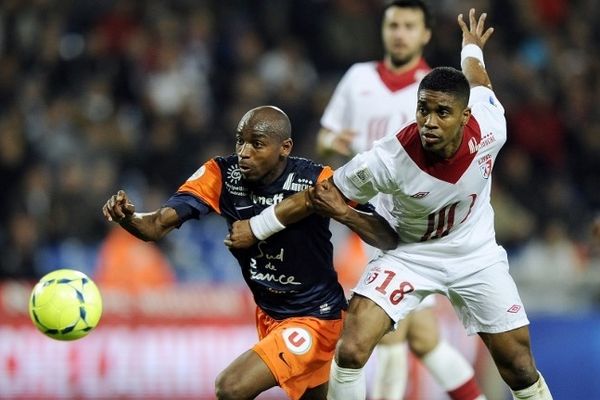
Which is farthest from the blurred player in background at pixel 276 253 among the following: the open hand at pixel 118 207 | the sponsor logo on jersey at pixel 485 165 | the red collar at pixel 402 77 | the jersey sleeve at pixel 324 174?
the red collar at pixel 402 77

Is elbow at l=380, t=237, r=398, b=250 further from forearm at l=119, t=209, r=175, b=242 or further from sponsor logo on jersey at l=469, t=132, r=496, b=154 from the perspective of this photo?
forearm at l=119, t=209, r=175, b=242

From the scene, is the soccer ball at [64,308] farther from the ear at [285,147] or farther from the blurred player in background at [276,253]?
the ear at [285,147]

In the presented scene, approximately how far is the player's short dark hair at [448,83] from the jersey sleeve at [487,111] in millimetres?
312

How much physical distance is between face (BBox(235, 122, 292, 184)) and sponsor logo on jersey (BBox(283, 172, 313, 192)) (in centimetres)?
15

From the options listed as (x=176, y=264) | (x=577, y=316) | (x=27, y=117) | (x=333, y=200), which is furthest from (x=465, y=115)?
(x=27, y=117)

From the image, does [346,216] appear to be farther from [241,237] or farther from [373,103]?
[373,103]

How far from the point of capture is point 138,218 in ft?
19.5

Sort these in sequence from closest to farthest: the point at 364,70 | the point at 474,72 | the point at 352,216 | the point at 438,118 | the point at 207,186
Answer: the point at 438,118 → the point at 352,216 → the point at 207,186 → the point at 474,72 → the point at 364,70

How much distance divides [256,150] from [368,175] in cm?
60

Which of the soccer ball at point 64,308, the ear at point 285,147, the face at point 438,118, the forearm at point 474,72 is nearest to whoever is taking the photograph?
the face at point 438,118

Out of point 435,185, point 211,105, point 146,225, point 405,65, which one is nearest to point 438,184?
point 435,185

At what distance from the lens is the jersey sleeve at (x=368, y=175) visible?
591 cm

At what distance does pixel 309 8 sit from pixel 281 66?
974 mm

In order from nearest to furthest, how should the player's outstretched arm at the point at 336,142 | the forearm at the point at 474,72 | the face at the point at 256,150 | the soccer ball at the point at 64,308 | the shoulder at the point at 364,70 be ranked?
1. the face at the point at 256,150
2. the soccer ball at the point at 64,308
3. the forearm at the point at 474,72
4. the player's outstretched arm at the point at 336,142
5. the shoulder at the point at 364,70
